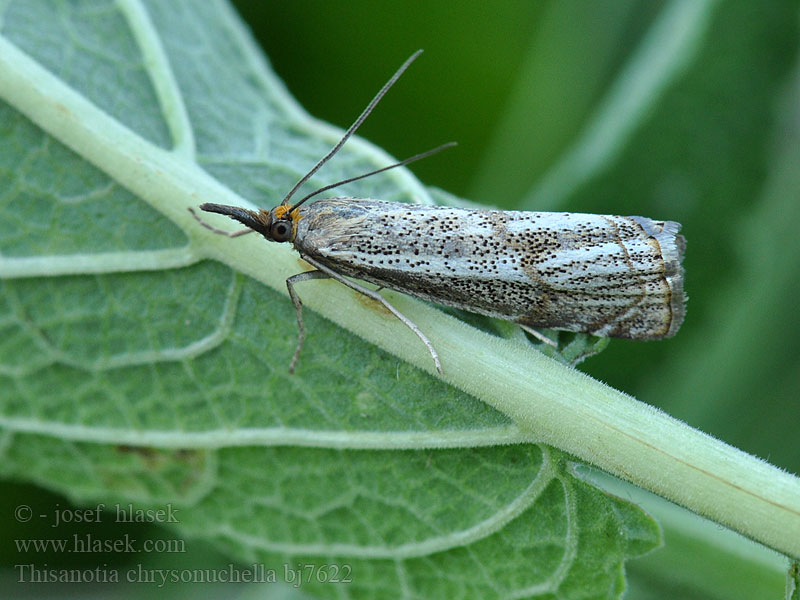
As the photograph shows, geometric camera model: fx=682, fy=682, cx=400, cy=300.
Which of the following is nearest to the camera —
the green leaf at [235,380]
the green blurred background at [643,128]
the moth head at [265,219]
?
the green leaf at [235,380]

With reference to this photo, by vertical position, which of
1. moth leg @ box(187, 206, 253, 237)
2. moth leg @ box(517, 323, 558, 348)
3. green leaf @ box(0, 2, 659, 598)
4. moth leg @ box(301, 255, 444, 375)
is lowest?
green leaf @ box(0, 2, 659, 598)

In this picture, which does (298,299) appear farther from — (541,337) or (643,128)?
(643,128)

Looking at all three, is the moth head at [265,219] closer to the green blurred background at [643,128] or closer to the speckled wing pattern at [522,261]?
the speckled wing pattern at [522,261]

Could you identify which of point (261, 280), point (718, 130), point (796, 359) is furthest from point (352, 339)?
point (796, 359)

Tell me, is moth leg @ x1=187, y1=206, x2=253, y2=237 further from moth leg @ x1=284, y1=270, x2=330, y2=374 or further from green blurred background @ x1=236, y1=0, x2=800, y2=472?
green blurred background @ x1=236, y1=0, x2=800, y2=472

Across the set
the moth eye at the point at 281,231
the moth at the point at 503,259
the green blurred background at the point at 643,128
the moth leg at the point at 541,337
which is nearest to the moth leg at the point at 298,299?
the moth at the point at 503,259

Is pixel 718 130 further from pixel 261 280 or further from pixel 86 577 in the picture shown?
pixel 86 577

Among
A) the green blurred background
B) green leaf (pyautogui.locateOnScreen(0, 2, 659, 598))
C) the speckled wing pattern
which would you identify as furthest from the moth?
the green blurred background

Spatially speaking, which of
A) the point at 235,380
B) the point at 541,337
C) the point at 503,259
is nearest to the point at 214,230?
the point at 235,380
